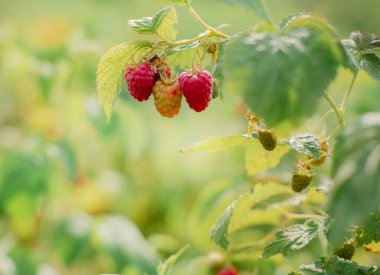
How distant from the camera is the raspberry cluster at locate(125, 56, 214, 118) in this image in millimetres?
1020

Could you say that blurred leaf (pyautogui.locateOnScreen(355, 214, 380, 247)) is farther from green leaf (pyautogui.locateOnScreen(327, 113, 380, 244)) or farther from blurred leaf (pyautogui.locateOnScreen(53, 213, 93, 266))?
blurred leaf (pyautogui.locateOnScreen(53, 213, 93, 266))

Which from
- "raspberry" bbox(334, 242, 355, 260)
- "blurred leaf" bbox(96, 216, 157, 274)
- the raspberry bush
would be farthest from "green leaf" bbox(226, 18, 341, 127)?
"blurred leaf" bbox(96, 216, 157, 274)

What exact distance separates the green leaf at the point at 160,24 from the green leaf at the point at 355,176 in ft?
1.34

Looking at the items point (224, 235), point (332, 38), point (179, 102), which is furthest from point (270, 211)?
point (332, 38)

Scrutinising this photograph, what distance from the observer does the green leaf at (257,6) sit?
0.79 meters

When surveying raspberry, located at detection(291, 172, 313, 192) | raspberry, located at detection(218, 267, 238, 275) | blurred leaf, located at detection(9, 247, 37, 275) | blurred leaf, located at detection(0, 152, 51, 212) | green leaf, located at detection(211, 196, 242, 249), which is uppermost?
raspberry, located at detection(291, 172, 313, 192)

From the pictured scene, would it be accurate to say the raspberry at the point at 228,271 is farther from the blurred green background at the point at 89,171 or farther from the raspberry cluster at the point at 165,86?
the raspberry cluster at the point at 165,86

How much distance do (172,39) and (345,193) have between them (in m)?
0.53

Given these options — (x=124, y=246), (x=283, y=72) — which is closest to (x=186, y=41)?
(x=283, y=72)

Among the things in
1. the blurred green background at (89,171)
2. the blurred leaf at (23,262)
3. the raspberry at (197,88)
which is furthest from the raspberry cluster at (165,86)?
the blurred leaf at (23,262)

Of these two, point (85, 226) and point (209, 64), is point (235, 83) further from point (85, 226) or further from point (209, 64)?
point (85, 226)

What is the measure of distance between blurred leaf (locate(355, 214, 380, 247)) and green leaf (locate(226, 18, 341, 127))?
0.35 metres

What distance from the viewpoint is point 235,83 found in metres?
0.73

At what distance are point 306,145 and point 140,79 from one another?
284 millimetres
